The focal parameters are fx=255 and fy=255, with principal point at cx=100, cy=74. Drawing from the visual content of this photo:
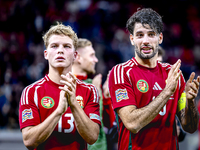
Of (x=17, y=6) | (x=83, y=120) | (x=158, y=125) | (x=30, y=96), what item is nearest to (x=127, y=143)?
(x=158, y=125)

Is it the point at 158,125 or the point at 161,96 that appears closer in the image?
the point at 161,96

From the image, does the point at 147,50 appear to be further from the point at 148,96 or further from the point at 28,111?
the point at 28,111

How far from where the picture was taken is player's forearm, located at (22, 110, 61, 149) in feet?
7.57

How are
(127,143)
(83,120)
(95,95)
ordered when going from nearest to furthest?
1. (83,120)
2. (127,143)
3. (95,95)

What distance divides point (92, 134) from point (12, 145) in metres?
4.52

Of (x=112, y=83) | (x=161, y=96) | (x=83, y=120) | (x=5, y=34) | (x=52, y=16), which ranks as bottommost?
(x=83, y=120)

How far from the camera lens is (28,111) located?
8.21ft

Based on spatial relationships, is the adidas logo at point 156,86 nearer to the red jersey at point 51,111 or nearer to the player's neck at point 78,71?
the red jersey at point 51,111

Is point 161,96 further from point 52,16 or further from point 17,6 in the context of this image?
point 17,6

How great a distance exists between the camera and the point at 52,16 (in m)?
10.5

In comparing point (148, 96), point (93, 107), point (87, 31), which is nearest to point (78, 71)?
point (93, 107)

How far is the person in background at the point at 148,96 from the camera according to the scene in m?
2.44

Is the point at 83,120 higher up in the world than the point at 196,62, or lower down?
lower down

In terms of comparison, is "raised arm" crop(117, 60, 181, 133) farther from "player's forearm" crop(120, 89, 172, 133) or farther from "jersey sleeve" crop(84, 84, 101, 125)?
"jersey sleeve" crop(84, 84, 101, 125)
